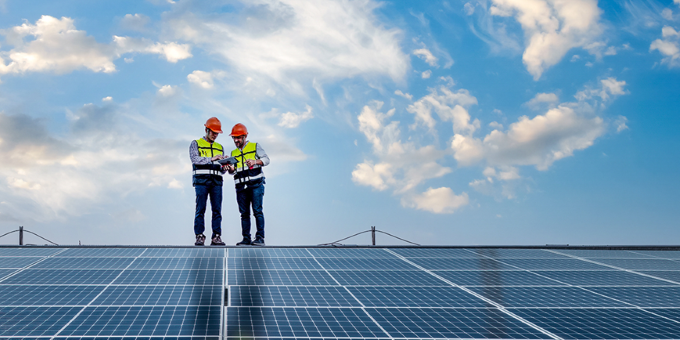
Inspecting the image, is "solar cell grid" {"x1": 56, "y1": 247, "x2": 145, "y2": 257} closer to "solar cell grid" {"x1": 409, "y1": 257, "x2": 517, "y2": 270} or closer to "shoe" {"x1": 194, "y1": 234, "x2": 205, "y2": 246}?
"shoe" {"x1": 194, "y1": 234, "x2": 205, "y2": 246}

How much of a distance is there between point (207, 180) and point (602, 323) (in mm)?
8998

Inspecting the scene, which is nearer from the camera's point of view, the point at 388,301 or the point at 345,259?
the point at 388,301

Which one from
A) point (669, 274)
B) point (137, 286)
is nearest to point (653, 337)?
point (669, 274)

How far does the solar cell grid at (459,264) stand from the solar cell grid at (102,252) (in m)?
4.78

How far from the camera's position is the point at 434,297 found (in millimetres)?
5395

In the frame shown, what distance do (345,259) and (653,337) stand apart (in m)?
4.60

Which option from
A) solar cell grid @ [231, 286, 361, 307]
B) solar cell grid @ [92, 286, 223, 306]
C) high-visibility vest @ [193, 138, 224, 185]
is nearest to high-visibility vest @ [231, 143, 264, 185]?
high-visibility vest @ [193, 138, 224, 185]

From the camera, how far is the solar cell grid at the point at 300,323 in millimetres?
4020

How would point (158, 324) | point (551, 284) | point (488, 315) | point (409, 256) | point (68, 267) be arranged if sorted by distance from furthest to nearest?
point (409, 256)
point (68, 267)
point (551, 284)
point (488, 315)
point (158, 324)

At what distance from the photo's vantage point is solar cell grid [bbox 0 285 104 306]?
489cm

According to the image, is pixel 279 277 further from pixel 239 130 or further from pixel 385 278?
pixel 239 130

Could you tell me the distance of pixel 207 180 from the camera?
11570 mm

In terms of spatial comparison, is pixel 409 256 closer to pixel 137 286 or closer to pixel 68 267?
pixel 137 286

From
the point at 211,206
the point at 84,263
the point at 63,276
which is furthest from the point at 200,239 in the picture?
the point at 63,276
